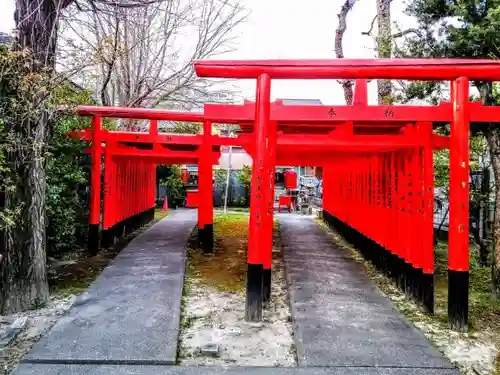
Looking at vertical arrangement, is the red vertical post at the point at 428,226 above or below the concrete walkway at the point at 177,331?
above

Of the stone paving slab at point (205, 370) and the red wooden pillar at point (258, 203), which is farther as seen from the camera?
the red wooden pillar at point (258, 203)

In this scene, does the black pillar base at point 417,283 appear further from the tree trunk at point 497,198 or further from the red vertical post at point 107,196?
the red vertical post at point 107,196

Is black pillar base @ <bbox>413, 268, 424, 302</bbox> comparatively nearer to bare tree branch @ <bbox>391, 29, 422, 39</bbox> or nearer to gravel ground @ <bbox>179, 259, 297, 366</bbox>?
gravel ground @ <bbox>179, 259, 297, 366</bbox>

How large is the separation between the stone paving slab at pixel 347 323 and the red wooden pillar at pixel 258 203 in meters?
0.56

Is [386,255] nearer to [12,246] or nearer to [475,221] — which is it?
[475,221]

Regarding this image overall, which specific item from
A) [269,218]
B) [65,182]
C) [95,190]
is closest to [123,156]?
[95,190]

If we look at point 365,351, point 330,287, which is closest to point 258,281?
point 365,351

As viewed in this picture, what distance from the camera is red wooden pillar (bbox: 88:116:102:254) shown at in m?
9.61

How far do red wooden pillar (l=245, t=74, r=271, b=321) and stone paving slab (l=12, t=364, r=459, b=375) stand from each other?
1387mm

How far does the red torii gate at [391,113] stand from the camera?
557 centimetres

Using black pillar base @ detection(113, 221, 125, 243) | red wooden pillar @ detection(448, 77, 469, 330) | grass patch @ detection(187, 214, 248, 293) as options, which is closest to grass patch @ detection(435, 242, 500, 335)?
red wooden pillar @ detection(448, 77, 469, 330)

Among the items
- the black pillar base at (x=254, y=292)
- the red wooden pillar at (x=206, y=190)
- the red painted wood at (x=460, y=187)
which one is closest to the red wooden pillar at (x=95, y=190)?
the red wooden pillar at (x=206, y=190)

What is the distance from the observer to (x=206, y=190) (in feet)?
33.4

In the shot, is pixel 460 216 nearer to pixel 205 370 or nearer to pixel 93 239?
pixel 205 370
